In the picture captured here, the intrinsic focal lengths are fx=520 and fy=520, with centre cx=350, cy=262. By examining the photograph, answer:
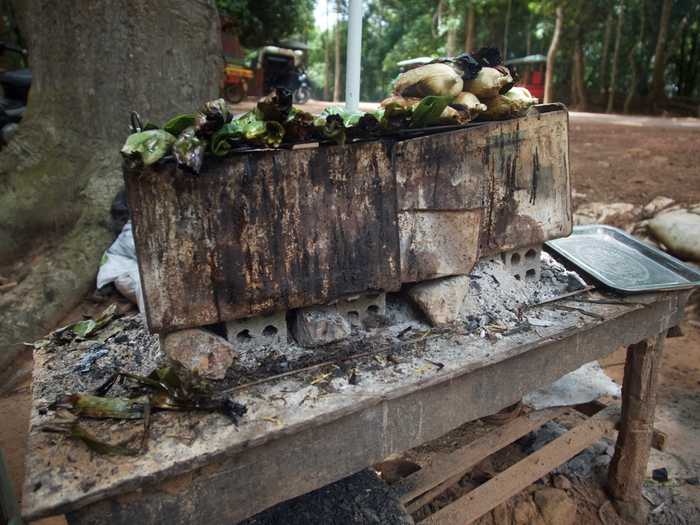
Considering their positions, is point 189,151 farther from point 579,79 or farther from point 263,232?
point 579,79

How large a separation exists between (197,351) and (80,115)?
3.45 m

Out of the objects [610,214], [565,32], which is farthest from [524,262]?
[565,32]

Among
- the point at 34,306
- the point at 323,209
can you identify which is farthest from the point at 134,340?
the point at 34,306

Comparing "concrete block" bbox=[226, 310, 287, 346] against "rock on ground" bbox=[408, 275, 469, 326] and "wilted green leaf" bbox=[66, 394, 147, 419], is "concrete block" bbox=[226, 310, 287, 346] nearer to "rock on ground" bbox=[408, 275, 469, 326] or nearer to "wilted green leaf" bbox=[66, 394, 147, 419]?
"wilted green leaf" bbox=[66, 394, 147, 419]

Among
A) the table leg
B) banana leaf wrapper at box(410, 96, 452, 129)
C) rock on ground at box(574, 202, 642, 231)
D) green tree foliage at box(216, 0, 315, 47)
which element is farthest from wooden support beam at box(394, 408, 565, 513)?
green tree foliage at box(216, 0, 315, 47)

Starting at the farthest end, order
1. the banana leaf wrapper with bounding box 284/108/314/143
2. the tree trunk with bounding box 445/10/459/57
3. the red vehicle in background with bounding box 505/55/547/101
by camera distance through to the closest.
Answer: the red vehicle in background with bounding box 505/55/547/101 < the tree trunk with bounding box 445/10/459/57 < the banana leaf wrapper with bounding box 284/108/314/143

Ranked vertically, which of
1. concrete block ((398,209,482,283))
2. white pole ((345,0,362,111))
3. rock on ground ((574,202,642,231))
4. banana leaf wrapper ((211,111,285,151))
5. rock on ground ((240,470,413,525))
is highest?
white pole ((345,0,362,111))

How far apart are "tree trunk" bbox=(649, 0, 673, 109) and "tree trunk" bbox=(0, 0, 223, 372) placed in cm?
1440

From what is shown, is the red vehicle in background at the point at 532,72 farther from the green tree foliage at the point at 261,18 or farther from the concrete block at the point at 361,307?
the concrete block at the point at 361,307

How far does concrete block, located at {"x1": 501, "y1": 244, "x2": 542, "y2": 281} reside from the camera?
247 centimetres

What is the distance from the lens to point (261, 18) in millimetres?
15008

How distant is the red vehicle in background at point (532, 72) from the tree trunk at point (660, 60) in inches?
154

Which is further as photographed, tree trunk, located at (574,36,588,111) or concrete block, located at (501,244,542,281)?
tree trunk, located at (574,36,588,111)

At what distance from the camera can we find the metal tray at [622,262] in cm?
256
